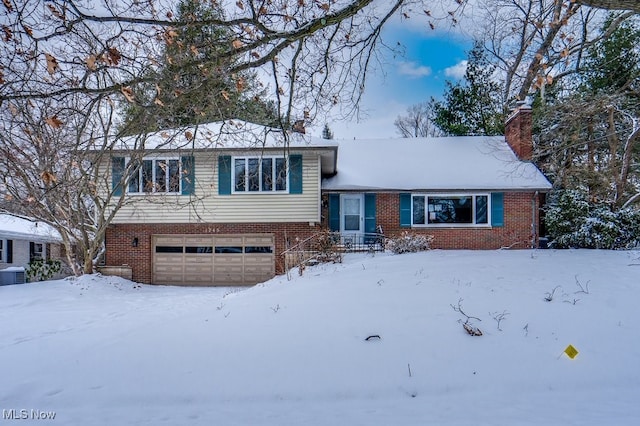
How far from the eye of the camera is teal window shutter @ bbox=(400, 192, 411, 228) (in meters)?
14.5

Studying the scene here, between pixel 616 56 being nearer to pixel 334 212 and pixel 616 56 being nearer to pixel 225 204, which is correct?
pixel 334 212

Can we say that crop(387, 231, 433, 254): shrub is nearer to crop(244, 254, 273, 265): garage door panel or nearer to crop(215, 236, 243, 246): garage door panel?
crop(244, 254, 273, 265): garage door panel

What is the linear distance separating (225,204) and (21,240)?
1563 centimetres

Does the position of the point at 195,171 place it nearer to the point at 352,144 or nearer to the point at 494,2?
the point at 352,144

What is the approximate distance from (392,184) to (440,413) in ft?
36.6

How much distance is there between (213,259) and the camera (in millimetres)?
14656

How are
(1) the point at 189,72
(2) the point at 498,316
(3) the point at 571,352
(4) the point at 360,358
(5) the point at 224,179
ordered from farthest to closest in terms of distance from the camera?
(5) the point at 224,179 → (2) the point at 498,316 → (1) the point at 189,72 → (4) the point at 360,358 → (3) the point at 571,352

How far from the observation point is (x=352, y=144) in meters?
18.5

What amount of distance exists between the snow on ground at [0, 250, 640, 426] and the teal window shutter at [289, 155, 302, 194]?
20.5 ft

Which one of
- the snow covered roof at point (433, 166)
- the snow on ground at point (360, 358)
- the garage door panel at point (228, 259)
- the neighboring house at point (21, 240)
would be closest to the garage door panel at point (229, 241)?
the garage door panel at point (228, 259)

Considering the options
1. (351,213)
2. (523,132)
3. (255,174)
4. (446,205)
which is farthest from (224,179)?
(523,132)

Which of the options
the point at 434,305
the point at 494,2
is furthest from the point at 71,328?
the point at 494,2

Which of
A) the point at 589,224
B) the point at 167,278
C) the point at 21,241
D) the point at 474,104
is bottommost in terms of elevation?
the point at 167,278

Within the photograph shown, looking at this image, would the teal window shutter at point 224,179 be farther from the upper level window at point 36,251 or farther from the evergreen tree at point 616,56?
the upper level window at point 36,251
